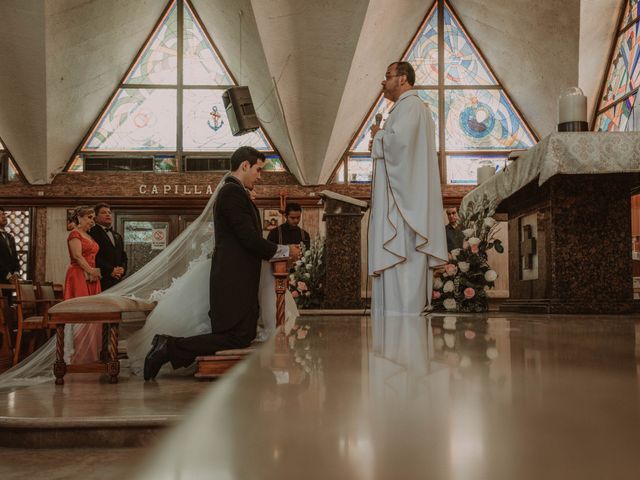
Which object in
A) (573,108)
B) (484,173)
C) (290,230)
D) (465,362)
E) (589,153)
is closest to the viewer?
(465,362)

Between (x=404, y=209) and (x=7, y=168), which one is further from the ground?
(x=7, y=168)

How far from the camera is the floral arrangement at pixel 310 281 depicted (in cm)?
769

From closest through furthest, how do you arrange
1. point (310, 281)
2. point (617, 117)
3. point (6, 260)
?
point (310, 281)
point (6, 260)
point (617, 117)

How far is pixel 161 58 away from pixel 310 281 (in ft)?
25.5

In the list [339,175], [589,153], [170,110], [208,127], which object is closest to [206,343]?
[589,153]

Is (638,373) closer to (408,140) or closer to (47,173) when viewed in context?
(408,140)

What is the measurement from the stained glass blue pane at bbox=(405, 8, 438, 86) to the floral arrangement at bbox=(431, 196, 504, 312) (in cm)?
838

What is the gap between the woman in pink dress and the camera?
648 centimetres

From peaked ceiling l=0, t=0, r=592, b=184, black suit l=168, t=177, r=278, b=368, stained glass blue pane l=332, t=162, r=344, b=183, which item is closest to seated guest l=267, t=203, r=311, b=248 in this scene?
black suit l=168, t=177, r=278, b=368

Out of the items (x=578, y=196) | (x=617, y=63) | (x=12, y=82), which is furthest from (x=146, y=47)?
(x=578, y=196)

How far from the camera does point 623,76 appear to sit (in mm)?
11070

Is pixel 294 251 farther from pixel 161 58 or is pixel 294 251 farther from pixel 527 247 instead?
pixel 161 58

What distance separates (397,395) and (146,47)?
45.8ft

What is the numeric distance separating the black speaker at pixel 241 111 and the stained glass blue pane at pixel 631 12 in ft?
20.1
